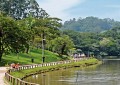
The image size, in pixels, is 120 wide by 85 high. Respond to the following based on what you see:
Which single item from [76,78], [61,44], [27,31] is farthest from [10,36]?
[61,44]

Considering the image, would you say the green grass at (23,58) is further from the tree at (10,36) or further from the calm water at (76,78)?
the calm water at (76,78)

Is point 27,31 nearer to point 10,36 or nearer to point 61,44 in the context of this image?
point 10,36

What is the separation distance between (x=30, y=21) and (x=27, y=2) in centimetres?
7817

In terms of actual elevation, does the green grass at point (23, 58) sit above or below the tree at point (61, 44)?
below

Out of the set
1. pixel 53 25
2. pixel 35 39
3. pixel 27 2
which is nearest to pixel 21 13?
pixel 27 2

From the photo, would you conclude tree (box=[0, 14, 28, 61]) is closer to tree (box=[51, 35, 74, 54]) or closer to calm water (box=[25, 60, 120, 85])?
calm water (box=[25, 60, 120, 85])

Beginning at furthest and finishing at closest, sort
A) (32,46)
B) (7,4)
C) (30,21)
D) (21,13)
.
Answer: (21,13) < (7,4) < (32,46) < (30,21)

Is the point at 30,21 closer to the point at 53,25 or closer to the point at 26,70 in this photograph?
the point at 53,25

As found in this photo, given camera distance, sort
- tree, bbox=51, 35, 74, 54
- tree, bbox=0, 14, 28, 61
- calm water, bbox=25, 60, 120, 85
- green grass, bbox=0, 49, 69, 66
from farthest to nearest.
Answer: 1. tree, bbox=51, 35, 74, 54
2. green grass, bbox=0, 49, 69, 66
3. tree, bbox=0, 14, 28, 61
4. calm water, bbox=25, 60, 120, 85

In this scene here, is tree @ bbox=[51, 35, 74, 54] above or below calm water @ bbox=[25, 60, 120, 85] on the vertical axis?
above

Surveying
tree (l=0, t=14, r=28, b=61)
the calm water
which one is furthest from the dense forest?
the calm water

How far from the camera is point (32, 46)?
125438 mm

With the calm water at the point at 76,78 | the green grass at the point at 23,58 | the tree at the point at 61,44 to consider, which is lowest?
the calm water at the point at 76,78

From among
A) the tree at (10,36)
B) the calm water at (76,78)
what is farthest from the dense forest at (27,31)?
the calm water at (76,78)
